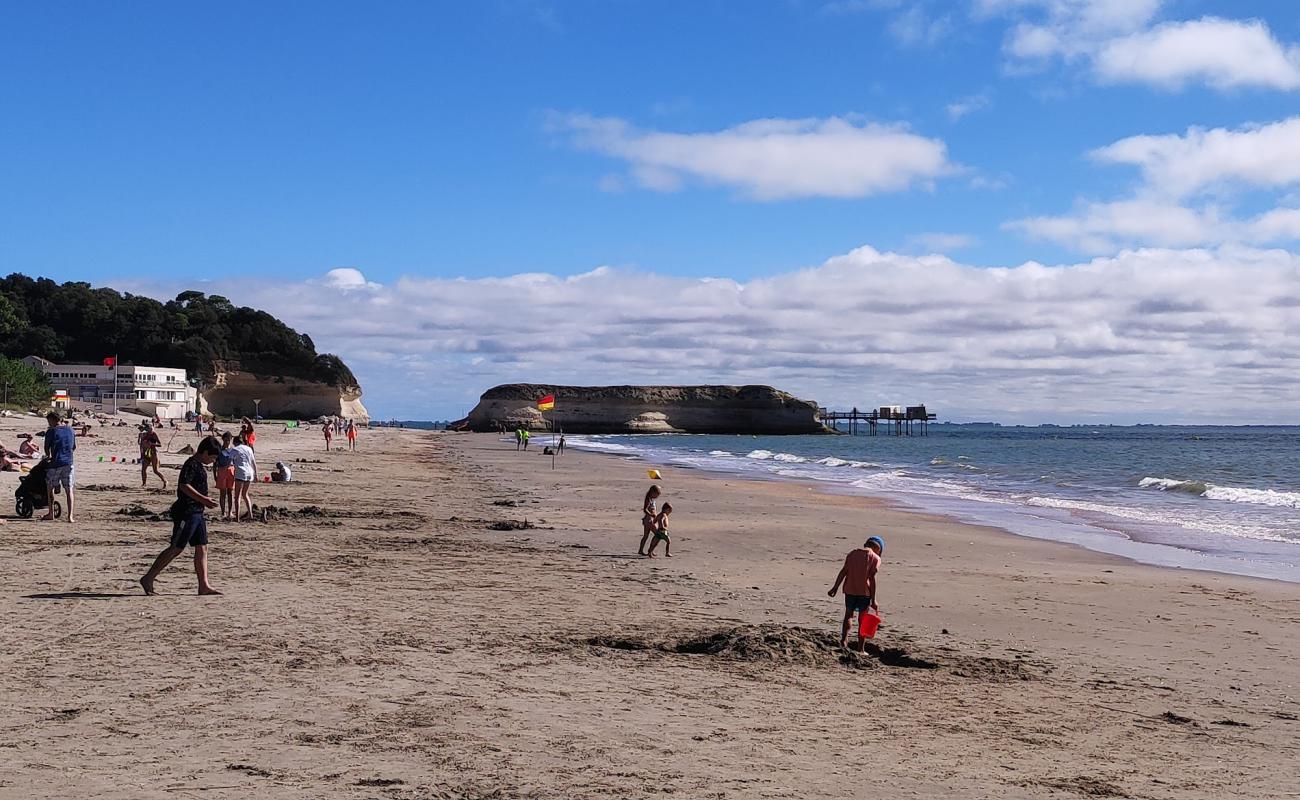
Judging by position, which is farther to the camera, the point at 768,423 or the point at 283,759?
the point at 768,423

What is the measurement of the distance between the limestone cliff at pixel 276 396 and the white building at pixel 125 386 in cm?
847

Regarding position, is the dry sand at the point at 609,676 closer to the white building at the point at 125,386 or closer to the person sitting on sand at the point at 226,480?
the person sitting on sand at the point at 226,480

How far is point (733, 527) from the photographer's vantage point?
63.8ft

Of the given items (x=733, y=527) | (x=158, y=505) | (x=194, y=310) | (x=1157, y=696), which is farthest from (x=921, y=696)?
(x=194, y=310)

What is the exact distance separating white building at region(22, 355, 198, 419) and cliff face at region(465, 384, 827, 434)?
147ft

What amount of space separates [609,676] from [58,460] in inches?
443

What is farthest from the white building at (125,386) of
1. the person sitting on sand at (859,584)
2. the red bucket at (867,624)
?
the red bucket at (867,624)

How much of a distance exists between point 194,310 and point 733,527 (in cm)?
10275

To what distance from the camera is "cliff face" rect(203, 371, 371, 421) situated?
103938 millimetres

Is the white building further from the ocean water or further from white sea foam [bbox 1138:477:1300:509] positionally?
white sea foam [bbox 1138:477:1300:509]

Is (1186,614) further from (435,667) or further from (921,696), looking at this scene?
(435,667)

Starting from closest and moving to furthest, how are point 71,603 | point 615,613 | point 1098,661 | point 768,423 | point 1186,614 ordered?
point 1098,661, point 71,603, point 615,613, point 1186,614, point 768,423

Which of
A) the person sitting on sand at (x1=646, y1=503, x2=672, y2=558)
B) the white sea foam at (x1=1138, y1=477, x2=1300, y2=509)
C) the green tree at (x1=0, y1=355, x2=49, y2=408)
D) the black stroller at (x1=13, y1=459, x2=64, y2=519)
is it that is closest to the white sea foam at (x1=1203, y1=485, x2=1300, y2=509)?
the white sea foam at (x1=1138, y1=477, x2=1300, y2=509)

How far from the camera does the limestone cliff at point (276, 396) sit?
104 meters
